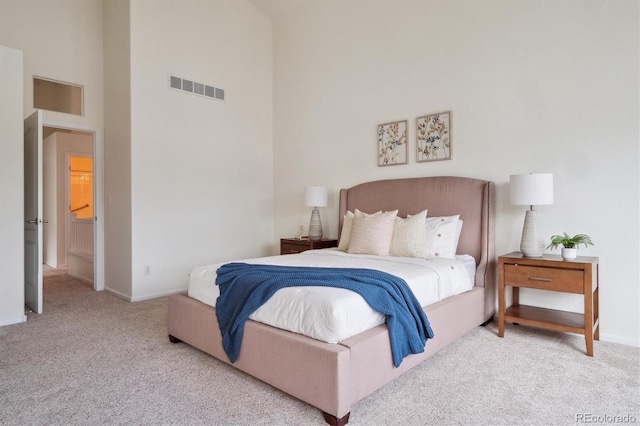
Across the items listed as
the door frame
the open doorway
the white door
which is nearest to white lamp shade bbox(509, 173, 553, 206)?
the white door

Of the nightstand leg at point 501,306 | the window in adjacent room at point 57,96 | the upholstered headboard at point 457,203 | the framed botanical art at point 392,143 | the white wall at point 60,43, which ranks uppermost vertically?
the white wall at point 60,43

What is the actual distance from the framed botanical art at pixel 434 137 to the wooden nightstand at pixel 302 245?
148 cm

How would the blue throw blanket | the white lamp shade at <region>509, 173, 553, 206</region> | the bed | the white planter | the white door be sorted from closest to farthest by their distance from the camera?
the bed < the blue throw blanket < the white planter < the white lamp shade at <region>509, 173, 553, 206</region> < the white door

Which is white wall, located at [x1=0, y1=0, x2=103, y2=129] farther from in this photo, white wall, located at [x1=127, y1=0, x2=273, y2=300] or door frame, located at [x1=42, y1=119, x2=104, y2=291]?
white wall, located at [x1=127, y1=0, x2=273, y2=300]

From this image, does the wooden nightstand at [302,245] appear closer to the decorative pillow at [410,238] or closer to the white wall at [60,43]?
the decorative pillow at [410,238]

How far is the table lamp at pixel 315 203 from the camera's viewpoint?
4.51m

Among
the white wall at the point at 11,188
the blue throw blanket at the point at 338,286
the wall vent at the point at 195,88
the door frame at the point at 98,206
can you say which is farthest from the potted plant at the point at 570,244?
the door frame at the point at 98,206

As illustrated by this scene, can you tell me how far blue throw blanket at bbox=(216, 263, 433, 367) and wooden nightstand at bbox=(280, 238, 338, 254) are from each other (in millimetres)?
1999

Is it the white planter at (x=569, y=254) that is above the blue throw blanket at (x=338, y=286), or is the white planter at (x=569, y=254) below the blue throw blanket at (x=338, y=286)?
above

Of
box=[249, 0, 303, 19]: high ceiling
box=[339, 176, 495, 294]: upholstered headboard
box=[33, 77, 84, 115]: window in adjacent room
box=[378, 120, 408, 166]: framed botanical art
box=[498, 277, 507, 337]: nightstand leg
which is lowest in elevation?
box=[498, 277, 507, 337]: nightstand leg

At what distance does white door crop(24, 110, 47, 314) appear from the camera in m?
3.55

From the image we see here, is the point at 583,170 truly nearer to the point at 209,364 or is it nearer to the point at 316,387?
the point at 316,387

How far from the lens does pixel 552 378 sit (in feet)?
7.22

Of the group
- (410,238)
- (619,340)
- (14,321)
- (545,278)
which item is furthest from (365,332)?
(14,321)
